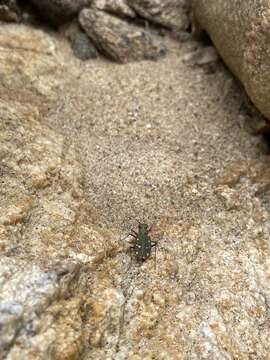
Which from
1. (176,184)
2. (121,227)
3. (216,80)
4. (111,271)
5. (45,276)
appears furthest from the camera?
(216,80)

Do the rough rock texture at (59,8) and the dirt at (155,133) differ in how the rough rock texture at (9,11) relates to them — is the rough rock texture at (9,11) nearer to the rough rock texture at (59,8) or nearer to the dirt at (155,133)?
the rough rock texture at (59,8)

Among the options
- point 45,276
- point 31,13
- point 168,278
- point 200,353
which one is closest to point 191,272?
point 168,278

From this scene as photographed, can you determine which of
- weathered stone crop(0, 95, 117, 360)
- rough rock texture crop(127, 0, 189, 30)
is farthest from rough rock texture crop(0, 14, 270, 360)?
rough rock texture crop(127, 0, 189, 30)

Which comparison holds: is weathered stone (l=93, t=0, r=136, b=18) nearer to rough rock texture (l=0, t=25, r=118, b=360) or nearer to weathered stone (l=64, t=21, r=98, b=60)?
weathered stone (l=64, t=21, r=98, b=60)

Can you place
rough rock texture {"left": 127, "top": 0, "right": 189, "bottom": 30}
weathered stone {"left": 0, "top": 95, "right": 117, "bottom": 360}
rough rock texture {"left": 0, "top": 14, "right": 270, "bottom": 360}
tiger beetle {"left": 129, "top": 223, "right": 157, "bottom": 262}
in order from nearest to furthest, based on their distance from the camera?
weathered stone {"left": 0, "top": 95, "right": 117, "bottom": 360}
rough rock texture {"left": 0, "top": 14, "right": 270, "bottom": 360}
tiger beetle {"left": 129, "top": 223, "right": 157, "bottom": 262}
rough rock texture {"left": 127, "top": 0, "right": 189, "bottom": 30}

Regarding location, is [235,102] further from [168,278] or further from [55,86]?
[168,278]
